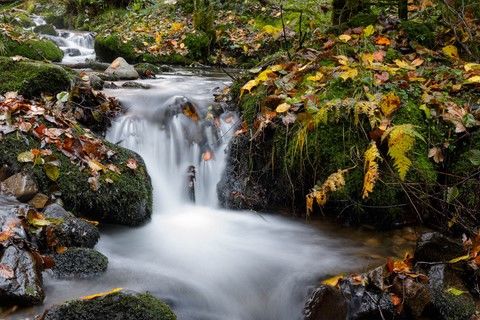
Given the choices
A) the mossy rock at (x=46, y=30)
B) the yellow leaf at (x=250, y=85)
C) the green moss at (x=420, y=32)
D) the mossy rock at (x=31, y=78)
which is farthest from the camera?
the mossy rock at (x=46, y=30)

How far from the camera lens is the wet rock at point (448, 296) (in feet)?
11.1

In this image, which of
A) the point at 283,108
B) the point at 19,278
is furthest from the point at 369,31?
the point at 19,278

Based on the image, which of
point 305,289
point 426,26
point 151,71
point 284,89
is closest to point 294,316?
point 305,289

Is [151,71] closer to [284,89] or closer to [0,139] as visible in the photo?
[284,89]

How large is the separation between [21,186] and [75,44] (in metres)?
10.9

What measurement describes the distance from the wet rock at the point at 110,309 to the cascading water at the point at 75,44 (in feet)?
32.7

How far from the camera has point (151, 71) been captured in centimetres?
927

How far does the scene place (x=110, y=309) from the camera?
110 inches

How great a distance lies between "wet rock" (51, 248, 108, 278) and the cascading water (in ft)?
29.7

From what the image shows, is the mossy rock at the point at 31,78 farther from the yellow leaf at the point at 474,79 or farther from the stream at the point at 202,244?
the yellow leaf at the point at 474,79

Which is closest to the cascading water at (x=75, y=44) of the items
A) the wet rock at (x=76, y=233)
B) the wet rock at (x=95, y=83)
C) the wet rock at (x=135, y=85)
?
the wet rock at (x=135, y=85)

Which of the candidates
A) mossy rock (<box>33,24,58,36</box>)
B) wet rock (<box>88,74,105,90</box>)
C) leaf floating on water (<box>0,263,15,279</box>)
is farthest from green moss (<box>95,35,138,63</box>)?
leaf floating on water (<box>0,263,15,279</box>)

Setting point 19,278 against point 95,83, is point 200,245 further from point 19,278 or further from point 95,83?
point 95,83

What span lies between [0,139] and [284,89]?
3.00m
